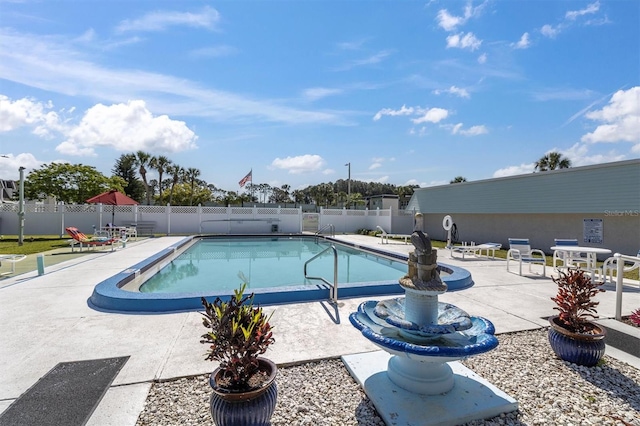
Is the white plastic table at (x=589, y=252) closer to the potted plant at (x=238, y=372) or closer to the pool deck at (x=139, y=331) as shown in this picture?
the pool deck at (x=139, y=331)

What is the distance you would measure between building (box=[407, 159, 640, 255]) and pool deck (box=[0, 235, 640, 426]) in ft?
22.5

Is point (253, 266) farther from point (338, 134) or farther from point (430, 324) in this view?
point (338, 134)

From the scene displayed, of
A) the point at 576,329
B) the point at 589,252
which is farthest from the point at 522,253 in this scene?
the point at 576,329

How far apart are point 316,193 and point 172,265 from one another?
43.4 m

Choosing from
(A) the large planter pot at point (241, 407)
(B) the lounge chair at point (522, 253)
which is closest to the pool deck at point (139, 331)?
(A) the large planter pot at point (241, 407)

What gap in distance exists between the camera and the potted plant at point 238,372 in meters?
1.79

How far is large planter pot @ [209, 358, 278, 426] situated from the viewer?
5.83ft

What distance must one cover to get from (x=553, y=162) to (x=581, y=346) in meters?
34.4

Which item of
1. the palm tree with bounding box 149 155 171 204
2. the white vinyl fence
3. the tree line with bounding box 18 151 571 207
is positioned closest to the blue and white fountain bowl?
the white vinyl fence

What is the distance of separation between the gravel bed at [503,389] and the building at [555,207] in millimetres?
11375

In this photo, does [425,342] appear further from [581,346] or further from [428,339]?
[581,346]

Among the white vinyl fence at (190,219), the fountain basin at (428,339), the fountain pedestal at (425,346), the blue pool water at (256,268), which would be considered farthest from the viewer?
the white vinyl fence at (190,219)

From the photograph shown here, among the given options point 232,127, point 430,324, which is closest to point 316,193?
point 232,127

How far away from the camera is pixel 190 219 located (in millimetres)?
18094
